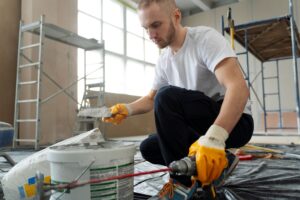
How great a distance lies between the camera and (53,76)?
384 centimetres

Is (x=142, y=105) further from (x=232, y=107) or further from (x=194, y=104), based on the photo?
(x=232, y=107)

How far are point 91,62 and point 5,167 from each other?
10.6 ft

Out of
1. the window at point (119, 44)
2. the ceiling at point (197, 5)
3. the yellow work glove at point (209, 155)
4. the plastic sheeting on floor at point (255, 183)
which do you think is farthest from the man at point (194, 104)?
the ceiling at point (197, 5)

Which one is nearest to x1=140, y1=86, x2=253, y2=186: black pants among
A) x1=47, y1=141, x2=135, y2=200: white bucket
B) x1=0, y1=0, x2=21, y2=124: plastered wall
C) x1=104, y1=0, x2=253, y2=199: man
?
x1=104, y1=0, x2=253, y2=199: man

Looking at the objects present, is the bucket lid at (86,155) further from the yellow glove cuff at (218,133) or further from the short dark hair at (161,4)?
the short dark hair at (161,4)

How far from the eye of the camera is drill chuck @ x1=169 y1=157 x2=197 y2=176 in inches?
26.9

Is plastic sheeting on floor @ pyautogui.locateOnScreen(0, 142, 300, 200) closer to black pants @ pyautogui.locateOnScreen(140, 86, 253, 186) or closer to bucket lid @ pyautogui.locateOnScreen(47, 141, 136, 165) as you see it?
black pants @ pyautogui.locateOnScreen(140, 86, 253, 186)

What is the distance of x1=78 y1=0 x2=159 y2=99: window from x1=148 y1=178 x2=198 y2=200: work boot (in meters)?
3.76

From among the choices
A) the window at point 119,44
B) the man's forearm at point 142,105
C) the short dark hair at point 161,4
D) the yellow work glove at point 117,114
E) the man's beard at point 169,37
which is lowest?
the yellow work glove at point 117,114

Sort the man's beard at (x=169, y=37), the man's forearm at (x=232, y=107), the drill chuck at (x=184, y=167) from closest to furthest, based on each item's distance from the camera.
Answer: the drill chuck at (x=184, y=167) → the man's forearm at (x=232, y=107) → the man's beard at (x=169, y=37)

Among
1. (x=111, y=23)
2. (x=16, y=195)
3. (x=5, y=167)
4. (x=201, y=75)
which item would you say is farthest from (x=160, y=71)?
(x=111, y=23)

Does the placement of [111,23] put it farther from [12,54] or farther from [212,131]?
[212,131]

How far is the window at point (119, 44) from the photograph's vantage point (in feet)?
16.4

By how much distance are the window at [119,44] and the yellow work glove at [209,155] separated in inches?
156
